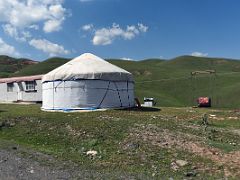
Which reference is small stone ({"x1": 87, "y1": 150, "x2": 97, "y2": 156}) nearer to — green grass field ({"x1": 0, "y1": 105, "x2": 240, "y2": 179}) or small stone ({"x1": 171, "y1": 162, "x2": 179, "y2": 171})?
green grass field ({"x1": 0, "y1": 105, "x2": 240, "y2": 179})

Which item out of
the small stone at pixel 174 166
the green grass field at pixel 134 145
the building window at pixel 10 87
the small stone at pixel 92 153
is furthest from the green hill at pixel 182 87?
the small stone at pixel 174 166

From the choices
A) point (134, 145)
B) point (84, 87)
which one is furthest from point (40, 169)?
point (84, 87)

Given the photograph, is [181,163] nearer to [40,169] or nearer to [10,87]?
[40,169]

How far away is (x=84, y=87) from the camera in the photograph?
101 feet

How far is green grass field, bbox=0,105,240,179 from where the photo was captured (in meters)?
13.2

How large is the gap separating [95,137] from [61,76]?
14110mm

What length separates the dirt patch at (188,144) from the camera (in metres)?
13.4

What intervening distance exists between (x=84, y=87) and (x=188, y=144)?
16.0 metres

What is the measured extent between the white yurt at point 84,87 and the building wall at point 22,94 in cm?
1147

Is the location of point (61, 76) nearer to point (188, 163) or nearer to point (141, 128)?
point (141, 128)

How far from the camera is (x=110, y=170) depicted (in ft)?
43.7

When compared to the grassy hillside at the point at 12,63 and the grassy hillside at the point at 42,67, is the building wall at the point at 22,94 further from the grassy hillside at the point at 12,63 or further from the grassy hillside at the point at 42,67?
the grassy hillside at the point at 12,63

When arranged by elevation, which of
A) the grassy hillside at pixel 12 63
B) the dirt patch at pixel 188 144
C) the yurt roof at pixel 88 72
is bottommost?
the dirt patch at pixel 188 144

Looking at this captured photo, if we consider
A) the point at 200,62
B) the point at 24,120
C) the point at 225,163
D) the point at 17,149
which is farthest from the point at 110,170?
the point at 200,62
